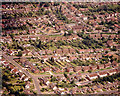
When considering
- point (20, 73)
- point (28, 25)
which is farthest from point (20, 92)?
point (28, 25)

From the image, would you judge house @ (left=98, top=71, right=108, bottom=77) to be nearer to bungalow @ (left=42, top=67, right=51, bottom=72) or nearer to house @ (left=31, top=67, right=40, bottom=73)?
bungalow @ (left=42, top=67, right=51, bottom=72)

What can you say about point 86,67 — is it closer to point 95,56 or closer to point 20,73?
point 95,56

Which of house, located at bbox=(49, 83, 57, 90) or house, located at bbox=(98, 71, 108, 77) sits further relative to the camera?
house, located at bbox=(98, 71, 108, 77)

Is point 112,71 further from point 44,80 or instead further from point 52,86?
point 44,80

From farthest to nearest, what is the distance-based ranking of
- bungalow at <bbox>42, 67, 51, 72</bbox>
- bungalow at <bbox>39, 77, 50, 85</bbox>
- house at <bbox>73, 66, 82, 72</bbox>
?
house at <bbox>73, 66, 82, 72</bbox>, bungalow at <bbox>42, 67, 51, 72</bbox>, bungalow at <bbox>39, 77, 50, 85</bbox>

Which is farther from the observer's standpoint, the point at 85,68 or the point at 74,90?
the point at 85,68

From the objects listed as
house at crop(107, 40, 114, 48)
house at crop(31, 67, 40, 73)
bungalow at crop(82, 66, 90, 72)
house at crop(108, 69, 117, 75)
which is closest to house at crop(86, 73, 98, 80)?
bungalow at crop(82, 66, 90, 72)

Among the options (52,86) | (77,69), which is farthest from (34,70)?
(77,69)

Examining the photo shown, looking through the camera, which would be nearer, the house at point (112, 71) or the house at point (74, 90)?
the house at point (74, 90)

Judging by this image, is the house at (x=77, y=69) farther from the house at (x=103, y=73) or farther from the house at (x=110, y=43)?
the house at (x=110, y=43)

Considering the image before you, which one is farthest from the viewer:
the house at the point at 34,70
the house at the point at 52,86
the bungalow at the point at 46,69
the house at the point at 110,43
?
the house at the point at 110,43

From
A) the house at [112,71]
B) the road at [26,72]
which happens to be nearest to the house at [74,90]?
the road at [26,72]
